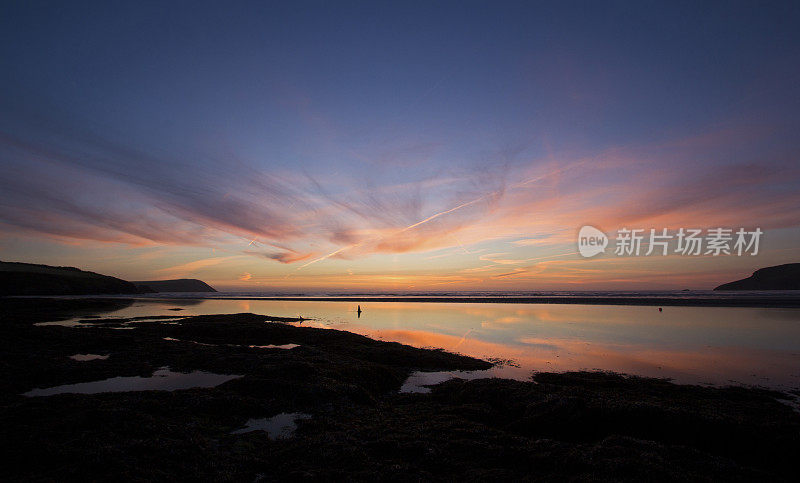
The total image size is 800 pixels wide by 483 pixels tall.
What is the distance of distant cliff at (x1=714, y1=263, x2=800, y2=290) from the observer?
166 m

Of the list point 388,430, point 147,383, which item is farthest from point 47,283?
point 388,430

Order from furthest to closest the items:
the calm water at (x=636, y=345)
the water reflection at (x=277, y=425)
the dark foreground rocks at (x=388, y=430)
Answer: the calm water at (x=636, y=345), the water reflection at (x=277, y=425), the dark foreground rocks at (x=388, y=430)

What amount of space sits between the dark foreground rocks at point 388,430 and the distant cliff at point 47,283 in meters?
135

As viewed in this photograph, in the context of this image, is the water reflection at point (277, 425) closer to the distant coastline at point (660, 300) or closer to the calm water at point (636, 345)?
the calm water at point (636, 345)

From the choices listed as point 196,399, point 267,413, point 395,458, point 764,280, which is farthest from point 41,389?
point 764,280

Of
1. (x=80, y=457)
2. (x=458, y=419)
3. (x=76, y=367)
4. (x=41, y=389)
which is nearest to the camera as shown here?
(x=80, y=457)

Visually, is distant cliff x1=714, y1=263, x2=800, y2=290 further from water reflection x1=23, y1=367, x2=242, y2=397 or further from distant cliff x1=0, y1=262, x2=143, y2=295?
distant cliff x1=0, y1=262, x2=143, y2=295

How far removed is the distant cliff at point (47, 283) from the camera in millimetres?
111312

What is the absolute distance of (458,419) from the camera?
13.7 m

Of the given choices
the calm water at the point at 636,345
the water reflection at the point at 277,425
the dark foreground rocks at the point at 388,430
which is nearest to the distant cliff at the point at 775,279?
the calm water at the point at 636,345

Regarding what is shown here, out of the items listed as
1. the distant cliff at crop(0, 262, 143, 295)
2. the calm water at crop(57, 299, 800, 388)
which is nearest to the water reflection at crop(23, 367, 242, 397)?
the calm water at crop(57, 299, 800, 388)

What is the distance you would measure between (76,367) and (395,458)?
2169 cm

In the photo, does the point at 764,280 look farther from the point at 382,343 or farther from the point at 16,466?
the point at 16,466

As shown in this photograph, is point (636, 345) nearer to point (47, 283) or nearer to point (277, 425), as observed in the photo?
point (277, 425)
